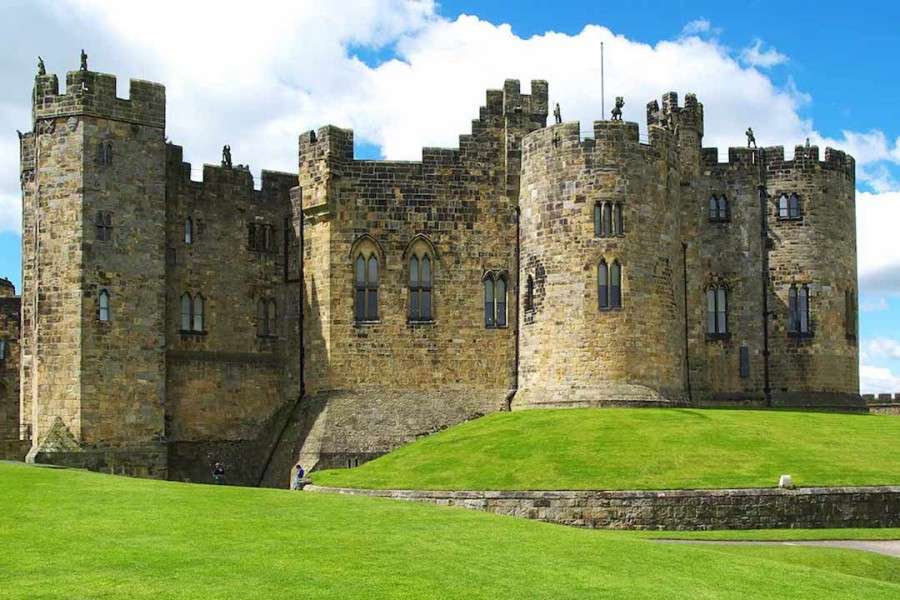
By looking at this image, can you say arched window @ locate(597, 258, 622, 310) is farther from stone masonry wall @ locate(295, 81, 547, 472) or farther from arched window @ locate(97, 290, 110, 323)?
arched window @ locate(97, 290, 110, 323)

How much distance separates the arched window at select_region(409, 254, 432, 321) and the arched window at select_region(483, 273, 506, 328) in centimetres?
221

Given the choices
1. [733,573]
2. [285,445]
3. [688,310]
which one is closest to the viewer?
[733,573]

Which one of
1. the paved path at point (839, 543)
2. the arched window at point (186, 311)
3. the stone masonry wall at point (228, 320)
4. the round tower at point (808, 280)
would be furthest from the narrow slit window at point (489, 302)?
the paved path at point (839, 543)

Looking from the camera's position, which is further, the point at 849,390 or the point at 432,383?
the point at 849,390

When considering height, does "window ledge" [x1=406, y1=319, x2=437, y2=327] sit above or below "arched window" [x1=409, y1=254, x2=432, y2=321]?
below

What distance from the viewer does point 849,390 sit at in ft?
169

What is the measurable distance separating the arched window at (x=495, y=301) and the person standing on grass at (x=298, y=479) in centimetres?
923

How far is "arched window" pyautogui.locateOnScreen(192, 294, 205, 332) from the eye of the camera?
1829 inches

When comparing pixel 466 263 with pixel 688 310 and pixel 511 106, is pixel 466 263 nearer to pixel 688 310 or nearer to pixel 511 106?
pixel 511 106

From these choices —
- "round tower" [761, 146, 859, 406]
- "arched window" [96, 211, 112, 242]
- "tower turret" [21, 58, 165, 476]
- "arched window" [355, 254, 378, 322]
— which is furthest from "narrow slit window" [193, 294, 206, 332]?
"round tower" [761, 146, 859, 406]

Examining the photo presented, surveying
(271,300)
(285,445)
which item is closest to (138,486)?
(285,445)

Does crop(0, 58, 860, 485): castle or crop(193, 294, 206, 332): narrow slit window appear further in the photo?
crop(193, 294, 206, 332): narrow slit window

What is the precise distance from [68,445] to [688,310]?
24.4 meters

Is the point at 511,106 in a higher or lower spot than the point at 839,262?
higher
